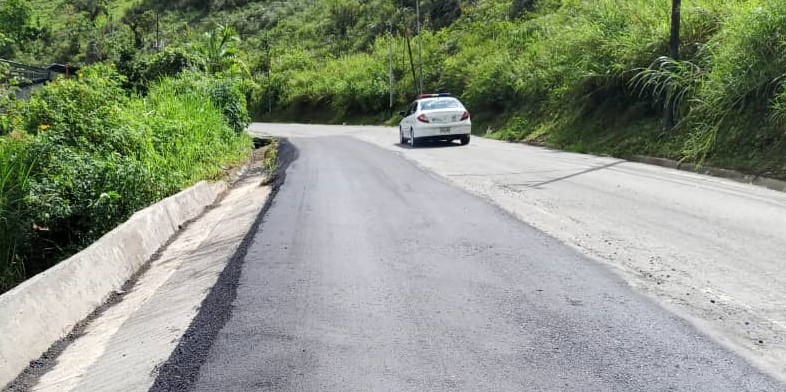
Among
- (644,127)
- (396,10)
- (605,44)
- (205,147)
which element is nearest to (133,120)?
(205,147)

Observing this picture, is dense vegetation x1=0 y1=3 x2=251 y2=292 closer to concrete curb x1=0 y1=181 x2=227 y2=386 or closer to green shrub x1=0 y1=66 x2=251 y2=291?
green shrub x1=0 y1=66 x2=251 y2=291

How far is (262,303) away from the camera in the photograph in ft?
17.8

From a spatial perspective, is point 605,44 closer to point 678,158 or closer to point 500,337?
point 678,158

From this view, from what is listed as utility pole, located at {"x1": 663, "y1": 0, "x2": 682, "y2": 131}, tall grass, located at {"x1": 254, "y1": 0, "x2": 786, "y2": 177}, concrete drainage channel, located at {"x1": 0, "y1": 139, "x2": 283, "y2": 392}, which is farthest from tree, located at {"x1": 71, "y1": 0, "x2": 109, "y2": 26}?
concrete drainage channel, located at {"x1": 0, "y1": 139, "x2": 283, "y2": 392}

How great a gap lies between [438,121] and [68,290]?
16660 mm

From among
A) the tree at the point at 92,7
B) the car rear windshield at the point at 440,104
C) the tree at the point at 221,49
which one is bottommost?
the car rear windshield at the point at 440,104

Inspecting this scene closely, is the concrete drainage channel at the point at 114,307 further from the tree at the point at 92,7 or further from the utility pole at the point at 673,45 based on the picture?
the tree at the point at 92,7

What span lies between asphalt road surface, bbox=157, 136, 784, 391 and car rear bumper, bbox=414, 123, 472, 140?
43.6 ft

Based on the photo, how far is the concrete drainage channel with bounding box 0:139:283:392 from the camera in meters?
4.54

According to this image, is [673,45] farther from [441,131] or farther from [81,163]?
[81,163]

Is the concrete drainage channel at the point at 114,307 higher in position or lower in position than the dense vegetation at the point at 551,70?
lower

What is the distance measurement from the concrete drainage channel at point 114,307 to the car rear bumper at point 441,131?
12.6 m

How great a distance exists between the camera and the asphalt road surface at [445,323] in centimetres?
388

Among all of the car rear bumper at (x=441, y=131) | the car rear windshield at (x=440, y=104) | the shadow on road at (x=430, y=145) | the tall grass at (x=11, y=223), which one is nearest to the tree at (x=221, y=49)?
the shadow on road at (x=430, y=145)
